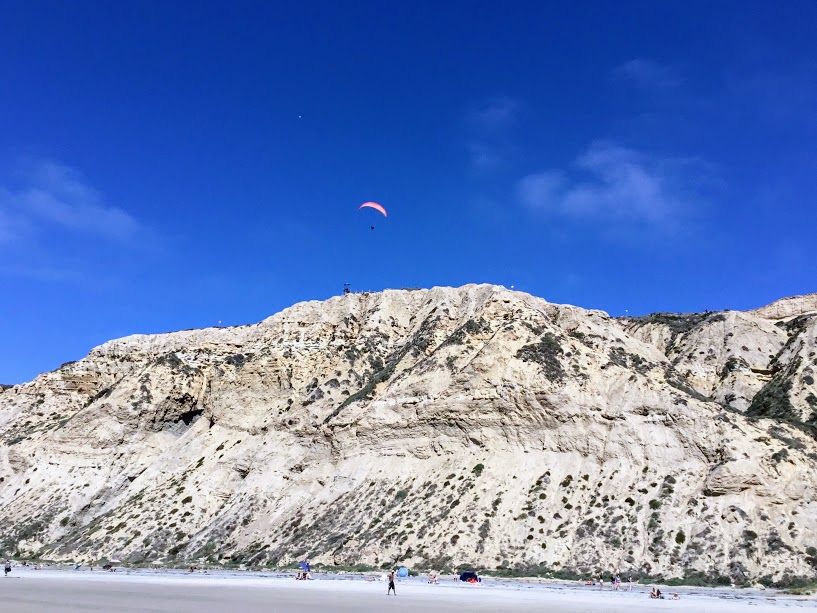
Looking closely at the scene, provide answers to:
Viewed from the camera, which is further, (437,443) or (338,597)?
(437,443)

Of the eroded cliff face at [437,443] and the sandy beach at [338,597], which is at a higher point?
the eroded cliff face at [437,443]

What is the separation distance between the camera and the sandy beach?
26172mm

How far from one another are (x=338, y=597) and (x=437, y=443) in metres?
20.9

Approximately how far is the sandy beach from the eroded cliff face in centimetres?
624

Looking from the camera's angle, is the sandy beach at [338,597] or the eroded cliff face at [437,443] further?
the eroded cliff face at [437,443]

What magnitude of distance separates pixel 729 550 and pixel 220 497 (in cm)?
3589

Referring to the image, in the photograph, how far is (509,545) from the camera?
4050 centimetres

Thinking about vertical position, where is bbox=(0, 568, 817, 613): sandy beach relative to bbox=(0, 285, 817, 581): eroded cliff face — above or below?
below

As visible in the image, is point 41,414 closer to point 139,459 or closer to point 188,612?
point 139,459

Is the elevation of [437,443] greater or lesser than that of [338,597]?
greater

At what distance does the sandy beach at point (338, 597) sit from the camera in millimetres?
26172

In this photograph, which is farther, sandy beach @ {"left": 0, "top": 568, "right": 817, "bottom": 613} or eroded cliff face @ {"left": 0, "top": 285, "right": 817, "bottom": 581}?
eroded cliff face @ {"left": 0, "top": 285, "right": 817, "bottom": 581}

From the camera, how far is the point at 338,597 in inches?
1184

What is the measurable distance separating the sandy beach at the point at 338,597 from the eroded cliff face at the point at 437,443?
6.24 metres
